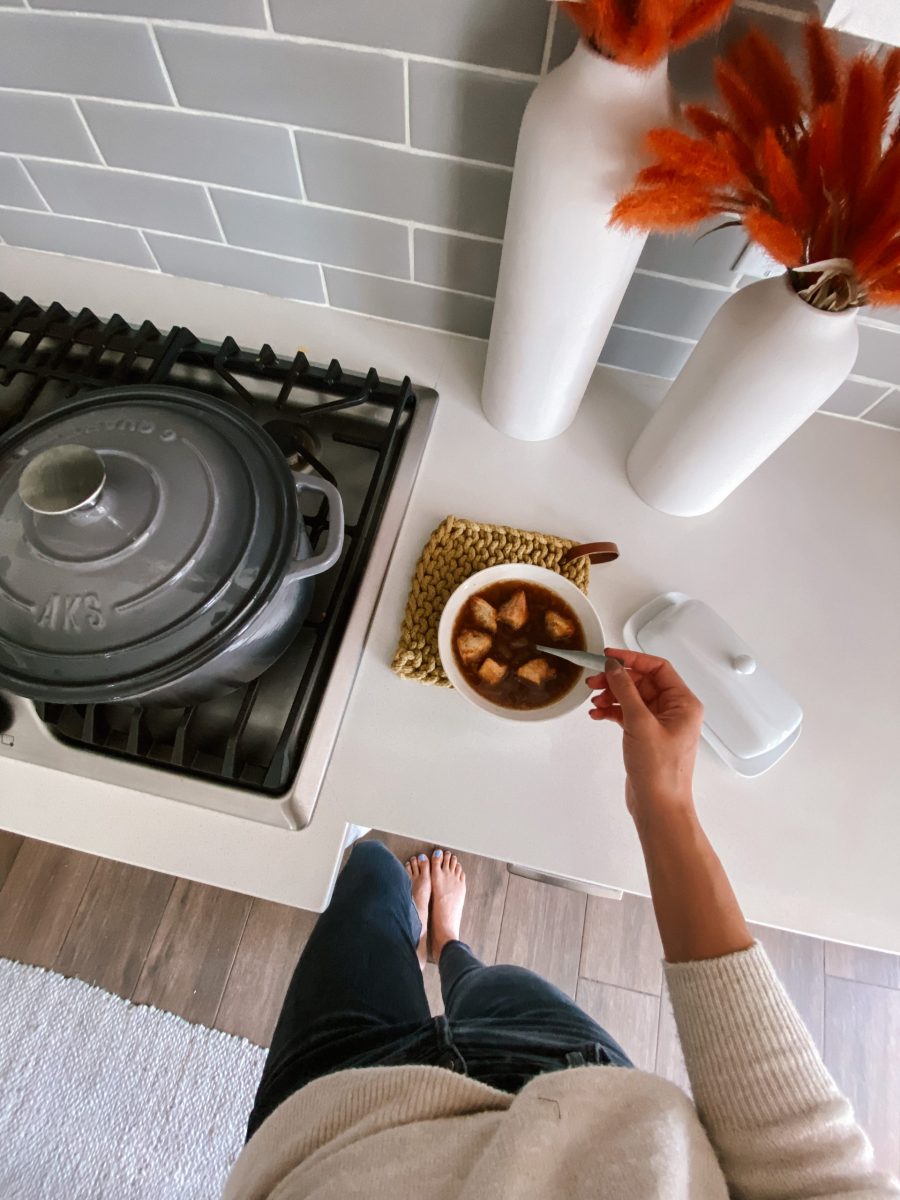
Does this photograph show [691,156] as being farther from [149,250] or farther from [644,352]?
[149,250]

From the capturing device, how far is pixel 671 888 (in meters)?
0.48

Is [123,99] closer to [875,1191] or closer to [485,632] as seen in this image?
[485,632]

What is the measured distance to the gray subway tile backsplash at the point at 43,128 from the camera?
2.09 ft

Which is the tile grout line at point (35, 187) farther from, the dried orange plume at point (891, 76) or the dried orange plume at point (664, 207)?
the dried orange plume at point (891, 76)

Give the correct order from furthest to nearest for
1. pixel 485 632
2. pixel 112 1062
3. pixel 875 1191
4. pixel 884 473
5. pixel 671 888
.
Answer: pixel 112 1062
pixel 884 473
pixel 485 632
pixel 671 888
pixel 875 1191

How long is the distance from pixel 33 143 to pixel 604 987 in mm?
1457

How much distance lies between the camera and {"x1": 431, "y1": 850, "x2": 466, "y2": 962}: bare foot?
118 centimetres

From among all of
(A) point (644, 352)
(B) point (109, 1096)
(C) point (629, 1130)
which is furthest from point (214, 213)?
(B) point (109, 1096)

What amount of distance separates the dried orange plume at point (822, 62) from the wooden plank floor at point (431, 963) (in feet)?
3.96

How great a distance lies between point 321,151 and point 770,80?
0.38 m

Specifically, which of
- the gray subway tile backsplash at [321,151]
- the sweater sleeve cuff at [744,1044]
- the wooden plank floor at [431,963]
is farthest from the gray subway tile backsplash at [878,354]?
the wooden plank floor at [431,963]

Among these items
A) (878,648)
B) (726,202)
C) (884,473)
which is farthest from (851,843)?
(726,202)

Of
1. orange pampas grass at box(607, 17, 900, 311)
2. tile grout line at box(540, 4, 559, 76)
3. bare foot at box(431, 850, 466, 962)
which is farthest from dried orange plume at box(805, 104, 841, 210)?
bare foot at box(431, 850, 466, 962)

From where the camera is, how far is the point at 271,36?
1.74ft
